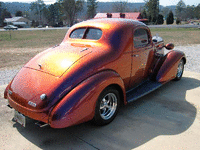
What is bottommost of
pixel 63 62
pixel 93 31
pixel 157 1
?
pixel 63 62

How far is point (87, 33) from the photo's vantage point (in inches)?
167

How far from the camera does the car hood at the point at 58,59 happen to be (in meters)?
3.28

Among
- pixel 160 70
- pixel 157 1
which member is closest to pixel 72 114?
pixel 160 70

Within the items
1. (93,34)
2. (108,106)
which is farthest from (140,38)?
(108,106)

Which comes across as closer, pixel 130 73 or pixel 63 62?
pixel 63 62

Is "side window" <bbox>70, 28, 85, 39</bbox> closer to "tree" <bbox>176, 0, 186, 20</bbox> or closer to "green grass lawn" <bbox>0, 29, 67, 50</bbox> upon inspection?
"green grass lawn" <bbox>0, 29, 67, 50</bbox>

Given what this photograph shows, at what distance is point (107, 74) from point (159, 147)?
1384mm

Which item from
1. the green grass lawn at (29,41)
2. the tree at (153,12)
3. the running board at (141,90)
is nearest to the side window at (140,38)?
the running board at (141,90)

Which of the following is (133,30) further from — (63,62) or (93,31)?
(63,62)

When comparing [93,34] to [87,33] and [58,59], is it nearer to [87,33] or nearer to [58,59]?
[87,33]

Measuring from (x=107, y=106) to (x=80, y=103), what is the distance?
0.76 m

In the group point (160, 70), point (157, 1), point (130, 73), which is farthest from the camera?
point (157, 1)

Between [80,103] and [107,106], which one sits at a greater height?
[80,103]

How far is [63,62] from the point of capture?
3.37m
